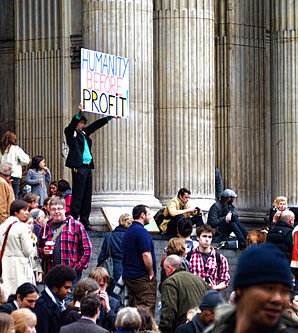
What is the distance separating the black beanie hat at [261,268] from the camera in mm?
3967

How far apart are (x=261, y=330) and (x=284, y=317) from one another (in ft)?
0.64

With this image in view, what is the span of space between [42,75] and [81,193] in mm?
6307

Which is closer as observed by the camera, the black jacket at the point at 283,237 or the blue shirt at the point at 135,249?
the blue shirt at the point at 135,249

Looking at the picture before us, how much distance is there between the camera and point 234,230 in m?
19.0

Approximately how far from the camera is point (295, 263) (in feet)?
52.2

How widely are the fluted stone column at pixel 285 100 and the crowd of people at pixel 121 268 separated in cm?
403

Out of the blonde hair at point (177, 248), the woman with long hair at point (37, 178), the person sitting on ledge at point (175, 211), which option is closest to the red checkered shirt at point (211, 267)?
the blonde hair at point (177, 248)

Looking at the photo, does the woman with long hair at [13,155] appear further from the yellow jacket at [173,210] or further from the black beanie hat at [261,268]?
the black beanie hat at [261,268]

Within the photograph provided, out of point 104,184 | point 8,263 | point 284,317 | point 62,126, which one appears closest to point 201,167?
point 104,184

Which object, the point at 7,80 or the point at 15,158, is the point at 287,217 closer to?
the point at 15,158

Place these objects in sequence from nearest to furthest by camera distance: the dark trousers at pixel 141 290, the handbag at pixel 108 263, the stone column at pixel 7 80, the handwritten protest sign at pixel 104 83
Answer: the dark trousers at pixel 141 290
the handbag at pixel 108 263
the handwritten protest sign at pixel 104 83
the stone column at pixel 7 80

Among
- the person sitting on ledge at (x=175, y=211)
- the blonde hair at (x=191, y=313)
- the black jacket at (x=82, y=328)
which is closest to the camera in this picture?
the black jacket at (x=82, y=328)

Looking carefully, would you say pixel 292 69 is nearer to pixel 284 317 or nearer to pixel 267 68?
pixel 267 68

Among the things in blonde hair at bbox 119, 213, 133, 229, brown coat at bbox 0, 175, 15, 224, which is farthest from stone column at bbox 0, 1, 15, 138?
blonde hair at bbox 119, 213, 133, 229
